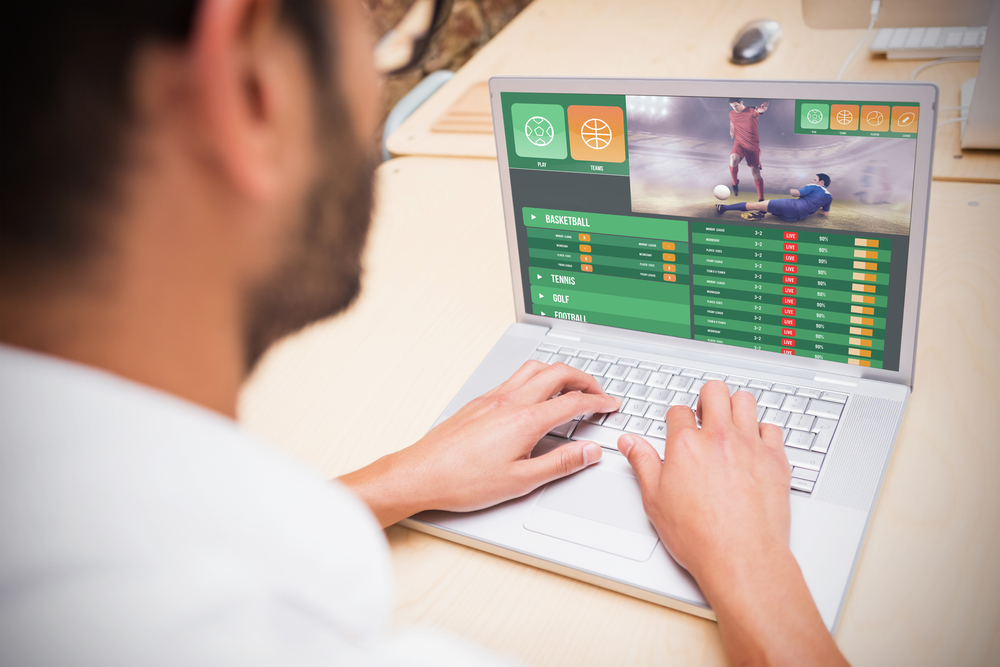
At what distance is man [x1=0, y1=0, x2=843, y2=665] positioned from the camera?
10.9 inches

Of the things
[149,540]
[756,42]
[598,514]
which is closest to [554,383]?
[598,514]

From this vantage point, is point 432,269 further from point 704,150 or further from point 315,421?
point 704,150

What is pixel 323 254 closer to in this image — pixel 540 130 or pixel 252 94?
pixel 252 94

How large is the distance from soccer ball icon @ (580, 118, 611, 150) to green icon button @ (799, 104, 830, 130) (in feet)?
0.61

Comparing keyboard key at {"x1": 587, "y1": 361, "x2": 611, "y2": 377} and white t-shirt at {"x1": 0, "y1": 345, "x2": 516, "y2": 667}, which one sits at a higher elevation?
white t-shirt at {"x1": 0, "y1": 345, "x2": 516, "y2": 667}

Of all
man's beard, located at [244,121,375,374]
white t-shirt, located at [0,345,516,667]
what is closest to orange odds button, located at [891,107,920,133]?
man's beard, located at [244,121,375,374]

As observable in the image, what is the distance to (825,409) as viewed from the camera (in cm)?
73

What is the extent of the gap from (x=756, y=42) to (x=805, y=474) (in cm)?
115

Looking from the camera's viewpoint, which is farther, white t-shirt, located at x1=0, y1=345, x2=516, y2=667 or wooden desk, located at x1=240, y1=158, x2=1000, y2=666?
wooden desk, located at x1=240, y1=158, x2=1000, y2=666

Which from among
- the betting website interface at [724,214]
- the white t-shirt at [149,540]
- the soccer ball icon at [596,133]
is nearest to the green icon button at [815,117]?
the betting website interface at [724,214]

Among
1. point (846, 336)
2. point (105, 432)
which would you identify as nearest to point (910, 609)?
point (846, 336)

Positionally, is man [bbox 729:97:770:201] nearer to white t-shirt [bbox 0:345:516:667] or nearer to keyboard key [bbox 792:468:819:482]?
keyboard key [bbox 792:468:819:482]

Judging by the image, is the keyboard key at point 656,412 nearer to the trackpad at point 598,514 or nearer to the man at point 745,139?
the trackpad at point 598,514

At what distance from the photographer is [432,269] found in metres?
1.11
